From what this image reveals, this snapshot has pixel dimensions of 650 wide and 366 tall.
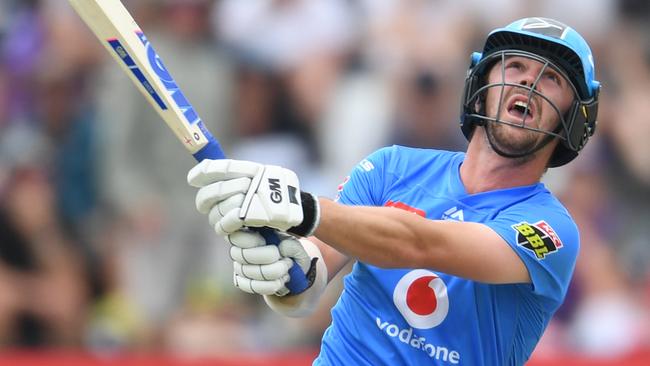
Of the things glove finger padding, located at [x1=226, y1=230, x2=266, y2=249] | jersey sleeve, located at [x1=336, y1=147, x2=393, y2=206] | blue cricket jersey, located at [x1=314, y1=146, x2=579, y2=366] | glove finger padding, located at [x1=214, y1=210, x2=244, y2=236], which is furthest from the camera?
jersey sleeve, located at [x1=336, y1=147, x2=393, y2=206]

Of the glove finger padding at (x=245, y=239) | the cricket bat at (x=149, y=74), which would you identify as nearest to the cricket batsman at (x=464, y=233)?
the glove finger padding at (x=245, y=239)

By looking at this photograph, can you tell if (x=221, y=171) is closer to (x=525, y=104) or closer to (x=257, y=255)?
(x=257, y=255)

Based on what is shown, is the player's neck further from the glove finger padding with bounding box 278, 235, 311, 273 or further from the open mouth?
the glove finger padding with bounding box 278, 235, 311, 273

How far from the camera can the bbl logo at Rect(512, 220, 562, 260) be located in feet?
14.2

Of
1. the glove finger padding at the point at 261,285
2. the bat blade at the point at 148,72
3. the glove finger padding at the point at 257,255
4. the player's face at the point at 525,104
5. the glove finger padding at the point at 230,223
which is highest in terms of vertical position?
the bat blade at the point at 148,72

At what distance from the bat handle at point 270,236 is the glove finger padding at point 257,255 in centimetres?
6

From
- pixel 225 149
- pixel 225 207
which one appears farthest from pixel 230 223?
pixel 225 149

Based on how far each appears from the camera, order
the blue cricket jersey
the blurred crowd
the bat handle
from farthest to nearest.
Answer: the blurred crowd < the blue cricket jersey < the bat handle

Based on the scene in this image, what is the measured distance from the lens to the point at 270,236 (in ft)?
13.4

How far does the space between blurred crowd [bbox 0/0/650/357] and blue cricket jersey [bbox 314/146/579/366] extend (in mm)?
3912

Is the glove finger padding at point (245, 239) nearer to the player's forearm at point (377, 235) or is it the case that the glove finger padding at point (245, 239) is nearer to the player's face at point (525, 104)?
the player's forearm at point (377, 235)

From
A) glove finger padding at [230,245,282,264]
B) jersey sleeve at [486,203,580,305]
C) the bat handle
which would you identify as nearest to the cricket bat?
the bat handle

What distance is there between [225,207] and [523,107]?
4.52ft

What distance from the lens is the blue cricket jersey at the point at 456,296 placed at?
14.5 ft
